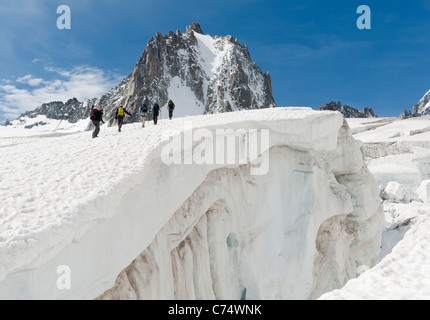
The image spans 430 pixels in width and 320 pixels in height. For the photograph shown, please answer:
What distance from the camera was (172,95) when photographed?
98562 millimetres

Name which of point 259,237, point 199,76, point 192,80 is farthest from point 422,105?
point 259,237

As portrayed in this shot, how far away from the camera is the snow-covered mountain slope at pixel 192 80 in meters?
94.0

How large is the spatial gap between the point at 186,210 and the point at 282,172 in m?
3.96

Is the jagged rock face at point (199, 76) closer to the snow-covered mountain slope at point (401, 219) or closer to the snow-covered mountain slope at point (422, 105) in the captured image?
the snow-covered mountain slope at point (401, 219)

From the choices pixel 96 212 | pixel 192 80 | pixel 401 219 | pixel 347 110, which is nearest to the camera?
pixel 96 212

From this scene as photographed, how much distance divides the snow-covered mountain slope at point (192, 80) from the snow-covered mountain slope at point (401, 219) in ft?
169

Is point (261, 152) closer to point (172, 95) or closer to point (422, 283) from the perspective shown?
point (422, 283)

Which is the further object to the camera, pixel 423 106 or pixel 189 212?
pixel 423 106

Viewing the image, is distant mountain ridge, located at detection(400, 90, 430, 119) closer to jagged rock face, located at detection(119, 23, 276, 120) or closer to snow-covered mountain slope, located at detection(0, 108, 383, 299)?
jagged rock face, located at detection(119, 23, 276, 120)

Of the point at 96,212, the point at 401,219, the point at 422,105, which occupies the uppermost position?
the point at 422,105

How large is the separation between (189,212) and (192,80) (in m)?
101

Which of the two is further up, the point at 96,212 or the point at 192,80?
the point at 192,80

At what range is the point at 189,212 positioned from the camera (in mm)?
7418

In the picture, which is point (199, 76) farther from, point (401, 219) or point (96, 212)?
point (96, 212)
